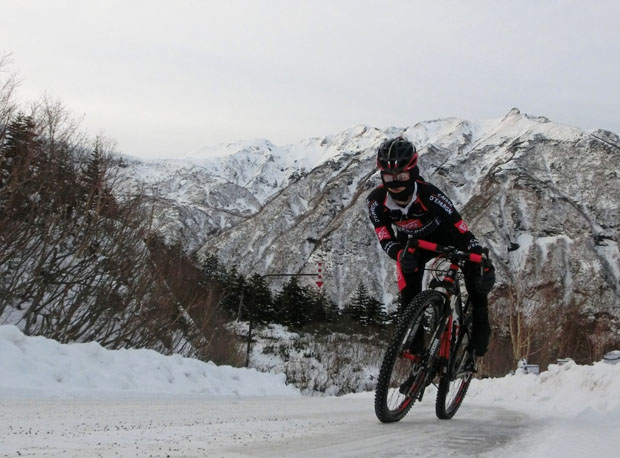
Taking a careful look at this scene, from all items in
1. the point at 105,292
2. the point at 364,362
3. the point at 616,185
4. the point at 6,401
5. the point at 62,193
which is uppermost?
the point at 616,185

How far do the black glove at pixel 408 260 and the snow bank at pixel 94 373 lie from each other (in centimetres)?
440

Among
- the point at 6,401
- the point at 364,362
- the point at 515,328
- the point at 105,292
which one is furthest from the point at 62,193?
the point at 364,362

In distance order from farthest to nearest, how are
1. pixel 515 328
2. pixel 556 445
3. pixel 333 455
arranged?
pixel 515 328 < pixel 556 445 < pixel 333 455

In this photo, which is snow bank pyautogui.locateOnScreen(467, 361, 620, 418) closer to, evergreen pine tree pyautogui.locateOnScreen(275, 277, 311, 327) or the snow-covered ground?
the snow-covered ground

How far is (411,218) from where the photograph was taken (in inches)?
240

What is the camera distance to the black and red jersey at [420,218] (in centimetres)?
594

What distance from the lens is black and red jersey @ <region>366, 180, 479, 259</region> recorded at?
5.94 metres

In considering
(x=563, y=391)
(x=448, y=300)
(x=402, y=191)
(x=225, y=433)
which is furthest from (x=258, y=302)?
(x=225, y=433)

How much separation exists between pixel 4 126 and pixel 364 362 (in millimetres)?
38282

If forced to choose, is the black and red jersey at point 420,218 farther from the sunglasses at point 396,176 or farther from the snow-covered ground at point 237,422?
the snow-covered ground at point 237,422

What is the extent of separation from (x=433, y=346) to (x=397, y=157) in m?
1.87

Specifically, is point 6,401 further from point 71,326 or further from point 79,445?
point 71,326

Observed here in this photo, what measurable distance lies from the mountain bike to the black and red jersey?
0.29 meters

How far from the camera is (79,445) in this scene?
3096 millimetres
